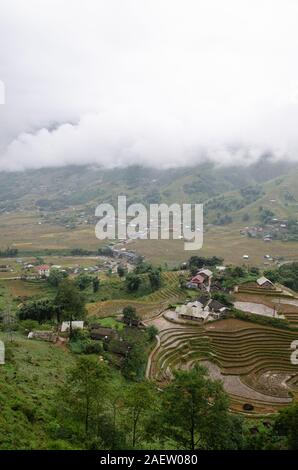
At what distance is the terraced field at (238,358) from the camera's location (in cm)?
2795

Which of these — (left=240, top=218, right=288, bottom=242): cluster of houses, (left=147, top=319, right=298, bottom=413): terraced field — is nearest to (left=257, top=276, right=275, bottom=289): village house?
(left=147, top=319, right=298, bottom=413): terraced field

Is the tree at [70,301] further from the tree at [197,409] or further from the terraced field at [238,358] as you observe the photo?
the tree at [197,409]

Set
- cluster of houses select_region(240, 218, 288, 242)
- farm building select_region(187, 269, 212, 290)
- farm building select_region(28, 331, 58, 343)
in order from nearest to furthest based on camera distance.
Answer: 1. farm building select_region(28, 331, 58, 343)
2. farm building select_region(187, 269, 212, 290)
3. cluster of houses select_region(240, 218, 288, 242)

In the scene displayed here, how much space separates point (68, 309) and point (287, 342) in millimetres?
20690

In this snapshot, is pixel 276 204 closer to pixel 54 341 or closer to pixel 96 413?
pixel 54 341

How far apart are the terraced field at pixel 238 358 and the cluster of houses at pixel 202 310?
1244 mm

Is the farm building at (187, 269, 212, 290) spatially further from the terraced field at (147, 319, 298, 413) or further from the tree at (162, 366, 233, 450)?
the tree at (162, 366, 233, 450)

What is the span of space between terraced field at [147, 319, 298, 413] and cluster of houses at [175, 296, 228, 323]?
4.08 ft

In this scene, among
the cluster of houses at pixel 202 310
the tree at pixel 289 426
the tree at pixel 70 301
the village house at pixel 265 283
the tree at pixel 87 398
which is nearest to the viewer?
the tree at pixel 87 398

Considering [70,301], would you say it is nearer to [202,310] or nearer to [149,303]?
[202,310]

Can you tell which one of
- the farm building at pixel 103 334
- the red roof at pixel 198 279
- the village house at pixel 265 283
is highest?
the village house at pixel 265 283

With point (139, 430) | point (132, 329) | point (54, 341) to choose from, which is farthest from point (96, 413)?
point (132, 329)

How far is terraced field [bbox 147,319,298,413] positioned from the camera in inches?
1101

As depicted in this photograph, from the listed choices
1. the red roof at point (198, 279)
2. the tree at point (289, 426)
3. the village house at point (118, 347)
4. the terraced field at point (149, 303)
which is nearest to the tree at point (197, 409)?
→ the tree at point (289, 426)
